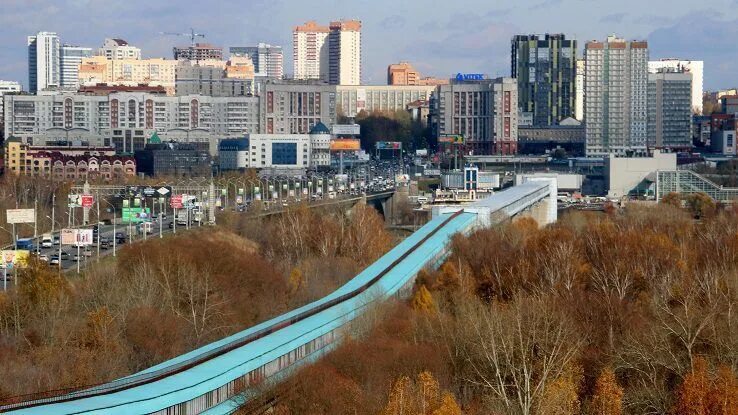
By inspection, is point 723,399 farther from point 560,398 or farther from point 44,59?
point 44,59

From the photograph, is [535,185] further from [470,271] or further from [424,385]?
[424,385]

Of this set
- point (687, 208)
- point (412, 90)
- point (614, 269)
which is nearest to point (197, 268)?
point (614, 269)

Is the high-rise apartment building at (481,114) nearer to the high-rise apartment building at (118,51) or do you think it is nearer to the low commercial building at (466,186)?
the low commercial building at (466,186)

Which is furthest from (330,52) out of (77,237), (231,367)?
(231,367)

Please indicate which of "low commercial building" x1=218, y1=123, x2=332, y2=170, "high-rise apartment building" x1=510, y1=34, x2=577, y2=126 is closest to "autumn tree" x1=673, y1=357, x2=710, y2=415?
"low commercial building" x1=218, y1=123, x2=332, y2=170

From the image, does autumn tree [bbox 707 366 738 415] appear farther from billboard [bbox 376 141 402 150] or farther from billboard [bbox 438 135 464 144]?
billboard [bbox 376 141 402 150]

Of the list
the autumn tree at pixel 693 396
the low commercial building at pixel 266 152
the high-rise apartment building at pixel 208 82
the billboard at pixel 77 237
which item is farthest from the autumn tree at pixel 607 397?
the high-rise apartment building at pixel 208 82
